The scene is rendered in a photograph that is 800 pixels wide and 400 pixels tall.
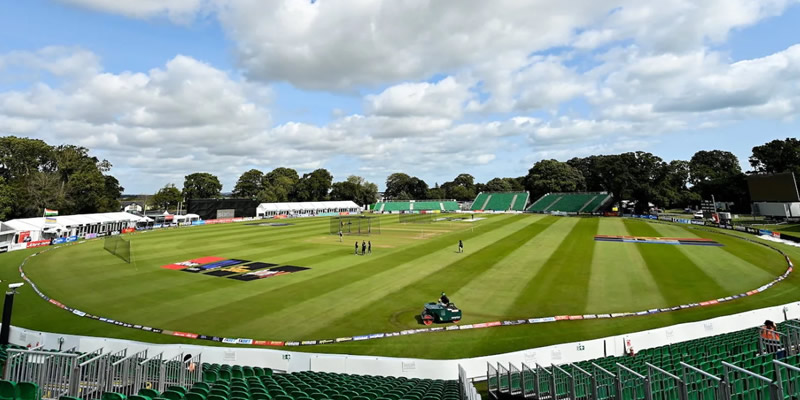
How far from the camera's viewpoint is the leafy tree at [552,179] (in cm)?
11741

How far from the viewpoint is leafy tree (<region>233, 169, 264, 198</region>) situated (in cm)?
13662

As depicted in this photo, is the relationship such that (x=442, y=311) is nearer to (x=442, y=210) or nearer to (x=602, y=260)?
(x=602, y=260)

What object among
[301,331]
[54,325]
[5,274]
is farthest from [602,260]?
[5,274]

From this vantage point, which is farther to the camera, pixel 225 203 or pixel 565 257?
pixel 225 203

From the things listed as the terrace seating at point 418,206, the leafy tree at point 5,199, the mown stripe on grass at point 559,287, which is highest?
the leafy tree at point 5,199

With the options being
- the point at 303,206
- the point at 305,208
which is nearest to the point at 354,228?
the point at 305,208

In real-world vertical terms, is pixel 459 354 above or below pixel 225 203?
below

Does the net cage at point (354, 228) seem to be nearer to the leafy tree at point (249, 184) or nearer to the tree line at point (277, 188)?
the tree line at point (277, 188)

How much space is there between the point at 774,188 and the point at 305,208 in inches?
4219

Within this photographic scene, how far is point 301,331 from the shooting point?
16844 mm

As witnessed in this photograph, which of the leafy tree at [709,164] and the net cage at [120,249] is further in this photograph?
the leafy tree at [709,164]

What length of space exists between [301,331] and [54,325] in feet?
41.6

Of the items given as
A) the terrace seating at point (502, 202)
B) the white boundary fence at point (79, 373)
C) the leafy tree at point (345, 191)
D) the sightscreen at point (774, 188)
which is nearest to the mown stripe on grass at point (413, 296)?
the white boundary fence at point (79, 373)

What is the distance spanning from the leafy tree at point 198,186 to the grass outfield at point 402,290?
85761mm
